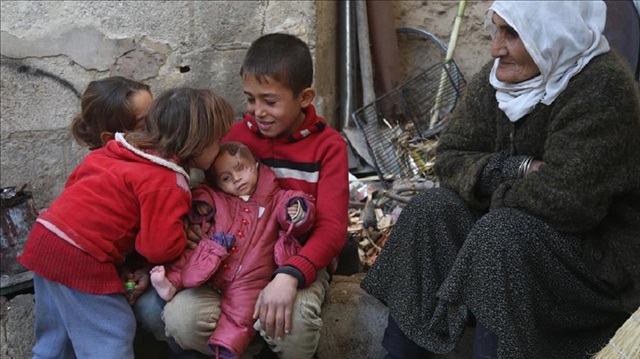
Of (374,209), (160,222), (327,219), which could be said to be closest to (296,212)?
(327,219)

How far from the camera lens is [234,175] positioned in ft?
8.47

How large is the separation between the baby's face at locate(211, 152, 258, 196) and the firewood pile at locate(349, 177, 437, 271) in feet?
2.42

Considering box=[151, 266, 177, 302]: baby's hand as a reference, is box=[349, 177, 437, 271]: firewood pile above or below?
below

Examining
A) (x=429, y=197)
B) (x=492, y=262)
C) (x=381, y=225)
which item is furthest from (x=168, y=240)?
(x=381, y=225)

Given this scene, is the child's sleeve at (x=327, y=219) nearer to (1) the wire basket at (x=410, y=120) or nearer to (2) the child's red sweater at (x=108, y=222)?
(2) the child's red sweater at (x=108, y=222)

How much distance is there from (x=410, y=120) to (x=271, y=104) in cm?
163

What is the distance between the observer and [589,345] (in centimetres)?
228

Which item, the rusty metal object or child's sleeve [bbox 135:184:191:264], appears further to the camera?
the rusty metal object

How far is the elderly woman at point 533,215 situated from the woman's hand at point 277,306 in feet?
0.89

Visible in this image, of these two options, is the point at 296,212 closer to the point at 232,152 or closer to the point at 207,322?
the point at 232,152

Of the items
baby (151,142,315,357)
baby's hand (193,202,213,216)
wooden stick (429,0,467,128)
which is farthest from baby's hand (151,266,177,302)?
wooden stick (429,0,467,128)

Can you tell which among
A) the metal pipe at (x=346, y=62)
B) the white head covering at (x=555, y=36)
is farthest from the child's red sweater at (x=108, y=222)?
the metal pipe at (x=346, y=62)

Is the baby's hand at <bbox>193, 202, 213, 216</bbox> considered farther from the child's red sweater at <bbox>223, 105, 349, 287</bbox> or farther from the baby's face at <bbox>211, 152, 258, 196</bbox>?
the child's red sweater at <bbox>223, 105, 349, 287</bbox>

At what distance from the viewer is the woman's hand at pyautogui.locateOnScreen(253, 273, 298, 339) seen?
94.1 inches
